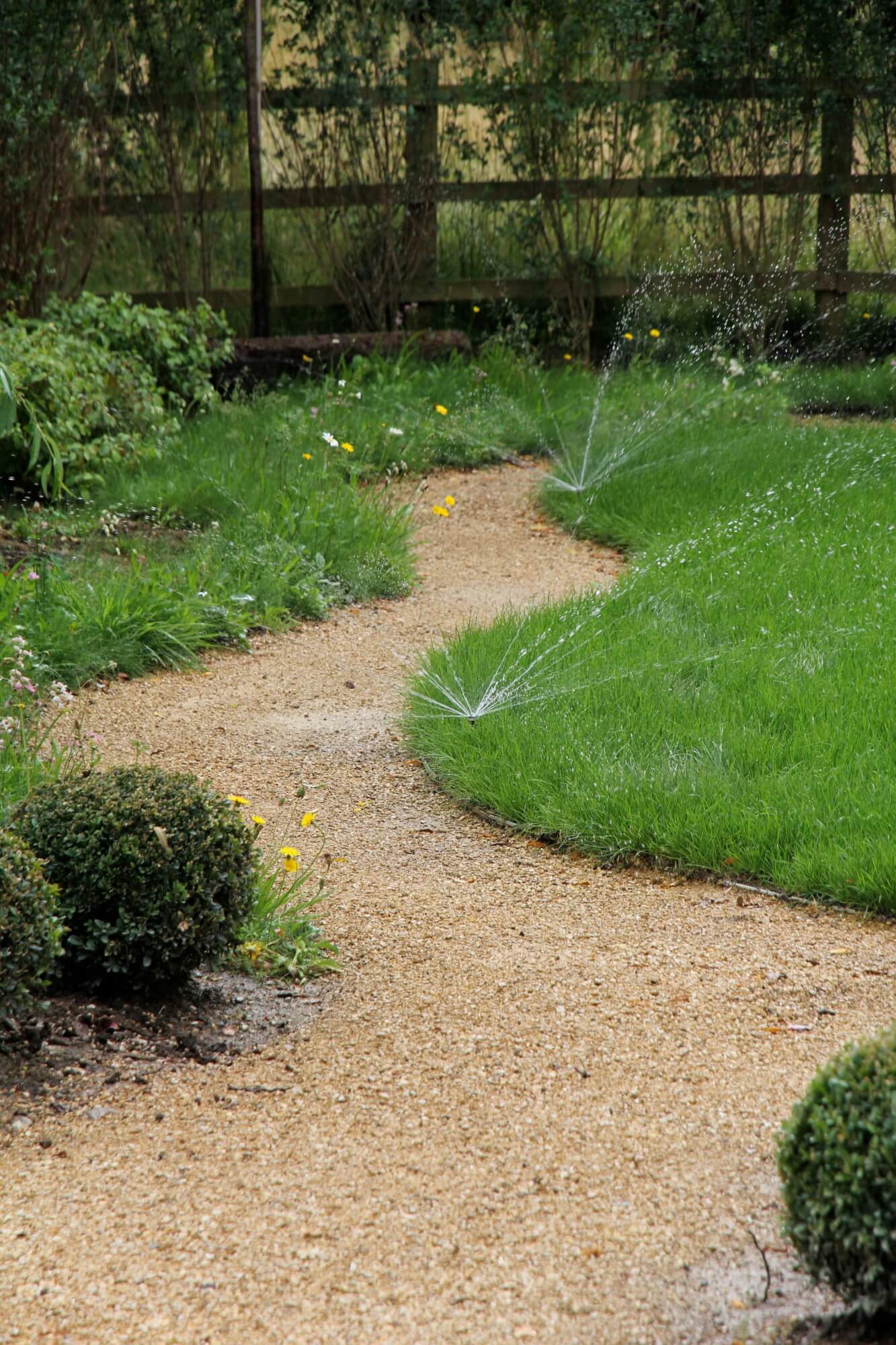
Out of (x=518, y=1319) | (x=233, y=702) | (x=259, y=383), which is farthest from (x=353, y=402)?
(x=518, y=1319)

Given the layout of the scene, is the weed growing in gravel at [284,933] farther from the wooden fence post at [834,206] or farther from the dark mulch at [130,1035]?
the wooden fence post at [834,206]

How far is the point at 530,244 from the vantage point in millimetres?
10305

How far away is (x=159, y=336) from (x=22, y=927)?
5930 mm

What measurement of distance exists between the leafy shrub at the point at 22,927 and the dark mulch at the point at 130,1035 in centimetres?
13

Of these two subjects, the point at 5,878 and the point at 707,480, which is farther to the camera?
the point at 707,480

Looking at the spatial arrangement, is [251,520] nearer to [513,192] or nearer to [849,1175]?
[849,1175]

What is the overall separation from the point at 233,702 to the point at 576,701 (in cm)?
128

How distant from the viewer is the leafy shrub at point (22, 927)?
2.40 m

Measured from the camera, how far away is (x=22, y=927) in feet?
7.92

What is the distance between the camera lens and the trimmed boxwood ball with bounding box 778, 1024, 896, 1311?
169cm

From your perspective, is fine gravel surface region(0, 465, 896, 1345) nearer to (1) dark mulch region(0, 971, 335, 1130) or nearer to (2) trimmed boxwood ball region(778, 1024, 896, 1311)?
(1) dark mulch region(0, 971, 335, 1130)

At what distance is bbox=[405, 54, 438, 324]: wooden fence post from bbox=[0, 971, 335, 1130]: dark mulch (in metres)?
8.20

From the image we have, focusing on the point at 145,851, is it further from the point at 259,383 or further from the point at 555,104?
the point at 555,104

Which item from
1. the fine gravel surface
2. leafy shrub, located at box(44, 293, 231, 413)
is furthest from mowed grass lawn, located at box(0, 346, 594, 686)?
the fine gravel surface
